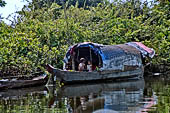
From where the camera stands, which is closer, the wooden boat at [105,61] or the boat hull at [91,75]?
the boat hull at [91,75]

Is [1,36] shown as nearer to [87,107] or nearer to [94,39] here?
[94,39]

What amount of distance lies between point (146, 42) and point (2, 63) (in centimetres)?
1040

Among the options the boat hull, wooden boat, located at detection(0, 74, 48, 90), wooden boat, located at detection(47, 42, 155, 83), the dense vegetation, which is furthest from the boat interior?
wooden boat, located at detection(0, 74, 48, 90)

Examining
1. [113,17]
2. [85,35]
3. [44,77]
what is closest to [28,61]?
[44,77]

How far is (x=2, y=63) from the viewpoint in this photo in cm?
1490

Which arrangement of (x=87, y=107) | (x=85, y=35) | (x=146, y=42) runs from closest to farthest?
(x=87, y=107) → (x=85, y=35) → (x=146, y=42)

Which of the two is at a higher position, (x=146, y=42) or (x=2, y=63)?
(x=146, y=42)

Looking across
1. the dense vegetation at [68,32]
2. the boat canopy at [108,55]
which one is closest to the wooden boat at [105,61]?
the boat canopy at [108,55]

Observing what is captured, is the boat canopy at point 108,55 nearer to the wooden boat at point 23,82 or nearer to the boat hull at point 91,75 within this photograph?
the boat hull at point 91,75

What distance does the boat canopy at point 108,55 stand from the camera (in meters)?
16.2

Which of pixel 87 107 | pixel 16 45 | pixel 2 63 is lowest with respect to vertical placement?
pixel 87 107

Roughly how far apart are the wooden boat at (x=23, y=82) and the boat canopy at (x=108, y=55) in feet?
5.23

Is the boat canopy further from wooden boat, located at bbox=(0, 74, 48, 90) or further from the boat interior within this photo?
wooden boat, located at bbox=(0, 74, 48, 90)

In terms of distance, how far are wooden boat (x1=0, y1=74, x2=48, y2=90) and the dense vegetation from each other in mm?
756
